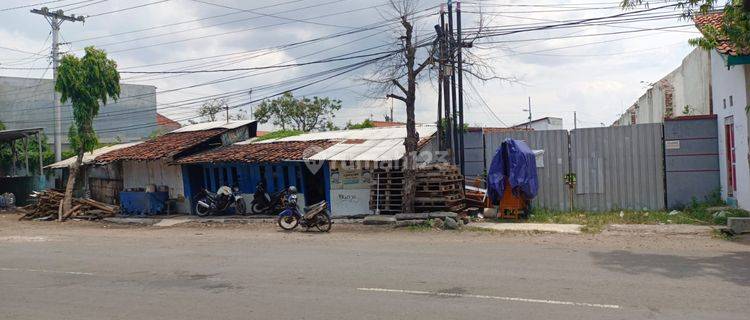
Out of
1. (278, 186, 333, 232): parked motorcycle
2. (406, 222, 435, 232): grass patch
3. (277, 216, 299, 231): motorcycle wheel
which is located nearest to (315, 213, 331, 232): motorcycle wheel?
(278, 186, 333, 232): parked motorcycle

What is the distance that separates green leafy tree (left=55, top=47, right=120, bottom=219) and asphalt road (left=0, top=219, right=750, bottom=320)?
1040 centimetres

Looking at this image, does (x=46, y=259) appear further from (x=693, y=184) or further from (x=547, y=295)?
(x=693, y=184)

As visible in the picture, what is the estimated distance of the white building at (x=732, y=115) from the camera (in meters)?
13.4

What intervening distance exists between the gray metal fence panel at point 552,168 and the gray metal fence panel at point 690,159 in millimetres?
2711

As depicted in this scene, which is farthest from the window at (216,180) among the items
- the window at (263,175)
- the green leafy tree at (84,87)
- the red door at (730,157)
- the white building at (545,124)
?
the white building at (545,124)

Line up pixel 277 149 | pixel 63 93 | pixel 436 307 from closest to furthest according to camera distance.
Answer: pixel 436 307 < pixel 277 149 < pixel 63 93

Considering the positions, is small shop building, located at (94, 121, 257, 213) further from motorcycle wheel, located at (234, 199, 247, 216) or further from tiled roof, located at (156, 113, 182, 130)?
tiled roof, located at (156, 113, 182, 130)

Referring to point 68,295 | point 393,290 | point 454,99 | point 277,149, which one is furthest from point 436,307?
point 277,149

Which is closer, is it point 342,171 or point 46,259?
point 46,259

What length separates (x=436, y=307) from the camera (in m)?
6.88

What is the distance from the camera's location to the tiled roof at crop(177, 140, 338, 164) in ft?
65.0

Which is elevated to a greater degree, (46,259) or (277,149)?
(277,149)

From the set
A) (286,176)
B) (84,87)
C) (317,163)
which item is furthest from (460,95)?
(84,87)

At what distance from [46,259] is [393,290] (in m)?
7.94
